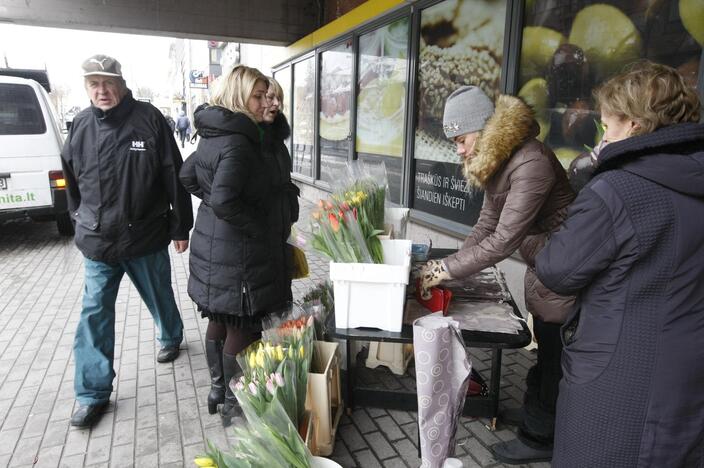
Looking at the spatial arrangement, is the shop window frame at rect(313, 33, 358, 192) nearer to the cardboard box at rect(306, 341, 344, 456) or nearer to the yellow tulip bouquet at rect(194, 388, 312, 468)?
the cardboard box at rect(306, 341, 344, 456)

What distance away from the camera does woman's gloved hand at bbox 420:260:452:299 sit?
2038 mm

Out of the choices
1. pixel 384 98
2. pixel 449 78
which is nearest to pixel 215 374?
pixel 449 78

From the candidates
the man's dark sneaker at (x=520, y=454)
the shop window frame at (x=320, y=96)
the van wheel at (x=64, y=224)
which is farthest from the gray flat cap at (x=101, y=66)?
the van wheel at (x=64, y=224)

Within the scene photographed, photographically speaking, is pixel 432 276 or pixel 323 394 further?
pixel 323 394

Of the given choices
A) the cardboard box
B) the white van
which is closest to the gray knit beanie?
the cardboard box

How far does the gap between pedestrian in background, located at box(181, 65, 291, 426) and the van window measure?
4778mm

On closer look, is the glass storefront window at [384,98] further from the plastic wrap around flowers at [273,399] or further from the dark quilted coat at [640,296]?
the dark quilted coat at [640,296]

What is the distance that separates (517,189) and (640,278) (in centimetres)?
67

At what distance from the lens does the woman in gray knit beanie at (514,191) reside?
1901 mm

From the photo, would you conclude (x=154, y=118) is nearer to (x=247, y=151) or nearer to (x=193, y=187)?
(x=193, y=187)

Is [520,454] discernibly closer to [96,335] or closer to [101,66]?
[96,335]

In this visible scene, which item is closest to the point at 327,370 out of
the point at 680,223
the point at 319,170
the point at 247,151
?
the point at 247,151

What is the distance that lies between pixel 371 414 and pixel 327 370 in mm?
634

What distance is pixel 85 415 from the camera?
2609 millimetres
